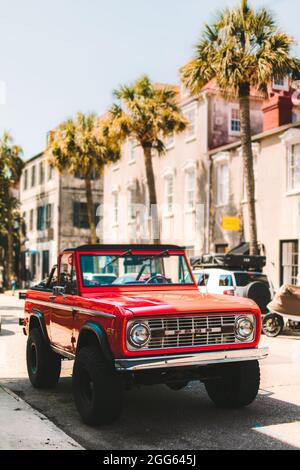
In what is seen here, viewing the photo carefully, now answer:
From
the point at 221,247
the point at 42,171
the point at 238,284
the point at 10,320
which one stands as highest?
the point at 42,171

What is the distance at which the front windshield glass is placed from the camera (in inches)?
309

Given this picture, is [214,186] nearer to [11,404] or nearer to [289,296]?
[289,296]

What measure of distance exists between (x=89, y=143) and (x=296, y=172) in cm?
1318

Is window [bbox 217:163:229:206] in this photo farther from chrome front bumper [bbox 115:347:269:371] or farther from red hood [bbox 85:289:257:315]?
chrome front bumper [bbox 115:347:269:371]

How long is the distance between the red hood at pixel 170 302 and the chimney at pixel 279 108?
19.9 m

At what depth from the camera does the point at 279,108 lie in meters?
26.2

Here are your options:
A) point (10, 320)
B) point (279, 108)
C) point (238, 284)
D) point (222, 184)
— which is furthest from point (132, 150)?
point (238, 284)

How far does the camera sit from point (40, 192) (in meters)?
51.4

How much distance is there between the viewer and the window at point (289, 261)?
24.0 metres

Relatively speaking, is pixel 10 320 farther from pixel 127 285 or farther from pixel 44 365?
pixel 127 285

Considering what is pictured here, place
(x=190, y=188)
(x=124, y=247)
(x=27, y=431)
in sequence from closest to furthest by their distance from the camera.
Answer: (x=27, y=431)
(x=124, y=247)
(x=190, y=188)

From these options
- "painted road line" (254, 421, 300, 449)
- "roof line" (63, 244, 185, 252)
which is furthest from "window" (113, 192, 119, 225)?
"painted road line" (254, 421, 300, 449)

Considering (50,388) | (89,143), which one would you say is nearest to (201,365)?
(50,388)

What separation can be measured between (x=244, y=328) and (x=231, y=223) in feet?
65.9
